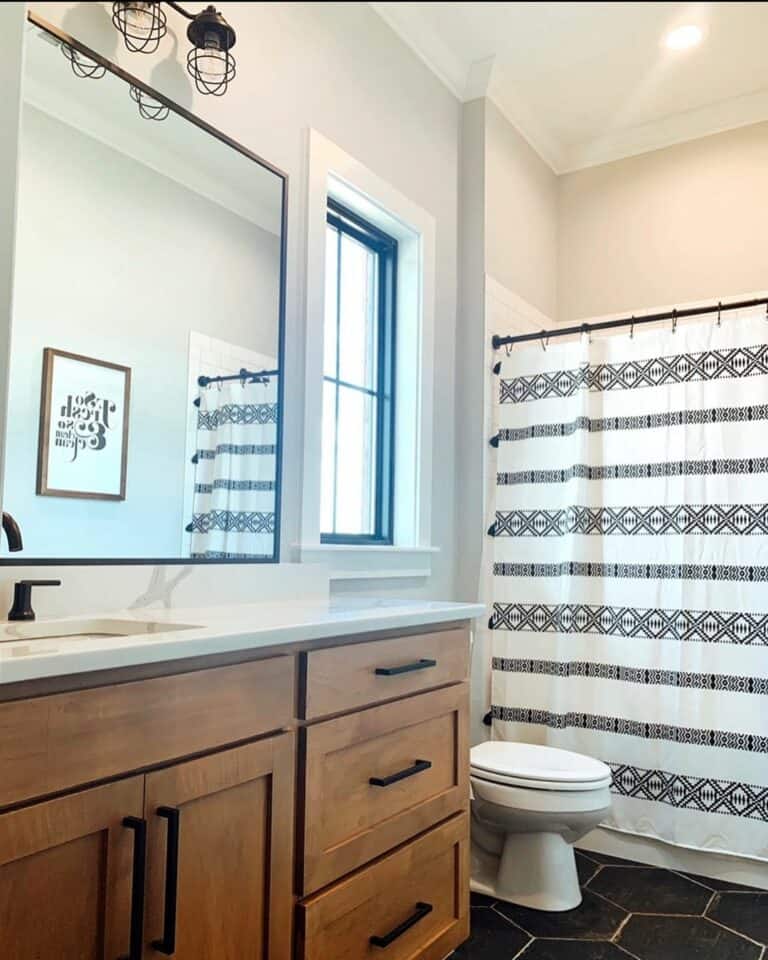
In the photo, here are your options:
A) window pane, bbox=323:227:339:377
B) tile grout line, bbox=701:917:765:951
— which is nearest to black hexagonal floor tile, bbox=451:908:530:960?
tile grout line, bbox=701:917:765:951

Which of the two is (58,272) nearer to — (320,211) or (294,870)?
(320,211)

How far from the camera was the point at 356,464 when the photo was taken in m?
2.43

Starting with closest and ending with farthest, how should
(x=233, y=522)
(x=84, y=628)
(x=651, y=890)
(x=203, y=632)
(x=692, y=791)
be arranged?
(x=203, y=632) → (x=84, y=628) → (x=233, y=522) → (x=651, y=890) → (x=692, y=791)

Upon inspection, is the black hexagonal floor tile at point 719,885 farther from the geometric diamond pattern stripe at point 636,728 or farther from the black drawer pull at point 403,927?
the black drawer pull at point 403,927

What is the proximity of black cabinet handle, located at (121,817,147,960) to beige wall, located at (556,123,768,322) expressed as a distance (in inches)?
99.9

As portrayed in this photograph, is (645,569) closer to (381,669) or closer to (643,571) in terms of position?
(643,571)

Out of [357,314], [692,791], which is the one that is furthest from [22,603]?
[692,791]

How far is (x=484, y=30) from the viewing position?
59cm

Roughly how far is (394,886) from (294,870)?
0.33 meters

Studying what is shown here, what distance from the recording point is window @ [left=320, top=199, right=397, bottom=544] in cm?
233

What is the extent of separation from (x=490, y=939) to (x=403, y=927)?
0.50 metres

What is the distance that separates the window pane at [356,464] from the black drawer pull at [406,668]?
74 centimetres

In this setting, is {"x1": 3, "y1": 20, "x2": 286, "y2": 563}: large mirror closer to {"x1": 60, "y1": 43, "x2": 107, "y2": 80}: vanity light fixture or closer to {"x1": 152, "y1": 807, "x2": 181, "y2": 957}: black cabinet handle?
{"x1": 60, "y1": 43, "x2": 107, "y2": 80}: vanity light fixture

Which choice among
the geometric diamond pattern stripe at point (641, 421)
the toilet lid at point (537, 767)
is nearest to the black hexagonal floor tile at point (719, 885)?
the toilet lid at point (537, 767)
